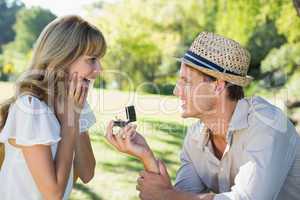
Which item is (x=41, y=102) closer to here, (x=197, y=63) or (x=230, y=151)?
(x=197, y=63)

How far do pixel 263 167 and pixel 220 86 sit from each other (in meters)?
0.52

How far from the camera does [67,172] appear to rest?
2365 mm

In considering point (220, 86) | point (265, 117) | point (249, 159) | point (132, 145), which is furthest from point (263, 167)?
point (132, 145)

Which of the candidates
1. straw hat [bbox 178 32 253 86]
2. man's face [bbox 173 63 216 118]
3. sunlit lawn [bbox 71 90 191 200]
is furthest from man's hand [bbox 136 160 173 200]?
sunlit lawn [bbox 71 90 191 200]

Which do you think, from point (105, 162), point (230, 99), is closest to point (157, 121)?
point (105, 162)

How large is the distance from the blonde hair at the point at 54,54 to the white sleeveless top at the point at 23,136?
90mm

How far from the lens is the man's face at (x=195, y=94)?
263 centimetres

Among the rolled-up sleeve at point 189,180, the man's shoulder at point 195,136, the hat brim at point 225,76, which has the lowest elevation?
the rolled-up sleeve at point 189,180

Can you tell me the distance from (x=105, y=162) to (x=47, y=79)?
3.46 m

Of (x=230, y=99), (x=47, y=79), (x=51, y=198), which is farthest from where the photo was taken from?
(x=230, y=99)

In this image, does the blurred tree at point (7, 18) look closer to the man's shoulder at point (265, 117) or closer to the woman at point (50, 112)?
the woman at point (50, 112)

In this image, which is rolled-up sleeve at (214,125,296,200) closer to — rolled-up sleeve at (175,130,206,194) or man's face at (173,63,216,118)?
man's face at (173,63,216,118)

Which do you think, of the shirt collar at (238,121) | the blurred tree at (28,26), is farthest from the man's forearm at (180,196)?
the blurred tree at (28,26)

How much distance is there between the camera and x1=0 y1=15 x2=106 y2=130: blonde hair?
2486 mm
